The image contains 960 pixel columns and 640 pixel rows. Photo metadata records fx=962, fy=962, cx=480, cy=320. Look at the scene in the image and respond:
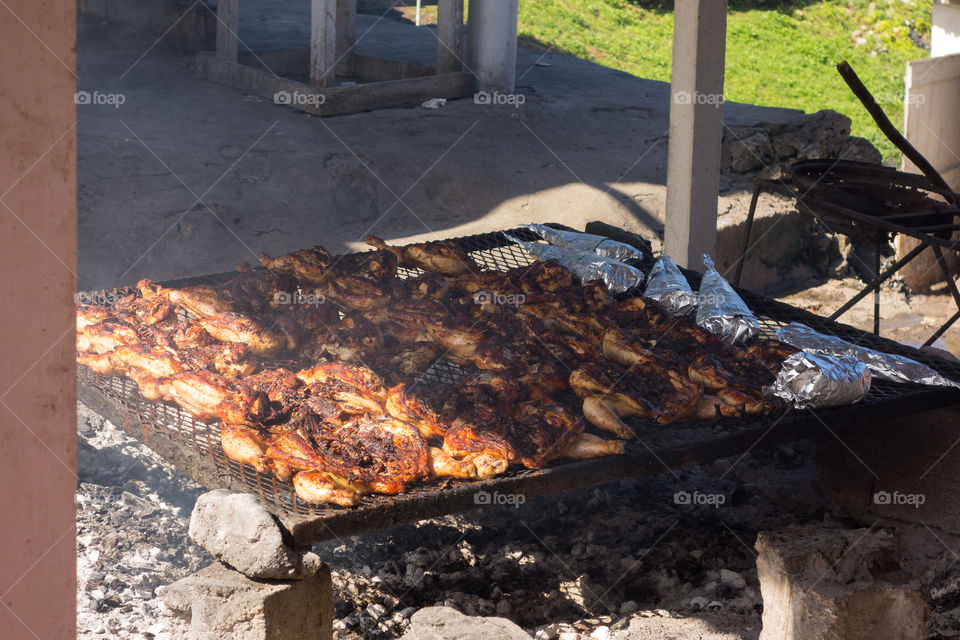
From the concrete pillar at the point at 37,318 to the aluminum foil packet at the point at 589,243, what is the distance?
13.8 ft

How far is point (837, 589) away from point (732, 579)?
138 cm

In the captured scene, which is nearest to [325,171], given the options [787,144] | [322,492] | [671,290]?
[671,290]

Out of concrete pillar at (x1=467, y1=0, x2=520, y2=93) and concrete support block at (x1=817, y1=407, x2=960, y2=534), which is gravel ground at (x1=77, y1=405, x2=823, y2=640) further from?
concrete pillar at (x1=467, y1=0, x2=520, y2=93)

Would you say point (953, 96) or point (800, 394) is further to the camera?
point (953, 96)

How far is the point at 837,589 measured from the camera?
3.34 m

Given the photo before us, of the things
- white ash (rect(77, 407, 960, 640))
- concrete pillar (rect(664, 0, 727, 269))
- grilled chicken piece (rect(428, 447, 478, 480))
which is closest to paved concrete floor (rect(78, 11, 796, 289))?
concrete pillar (rect(664, 0, 727, 269))

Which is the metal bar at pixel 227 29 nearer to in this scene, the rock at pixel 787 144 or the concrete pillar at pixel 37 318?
the rock at pixel 787 144

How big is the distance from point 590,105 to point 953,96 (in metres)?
4.54

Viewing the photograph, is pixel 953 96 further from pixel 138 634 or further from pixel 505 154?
pixel 138 634

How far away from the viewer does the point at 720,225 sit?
9484 mm

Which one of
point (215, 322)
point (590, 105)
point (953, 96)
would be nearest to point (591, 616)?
point (215, 322)

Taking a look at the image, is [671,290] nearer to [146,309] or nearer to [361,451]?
[361,451]

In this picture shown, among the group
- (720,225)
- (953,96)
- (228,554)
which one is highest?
(953,96)

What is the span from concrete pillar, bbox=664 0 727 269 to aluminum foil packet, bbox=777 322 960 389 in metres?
2.60
